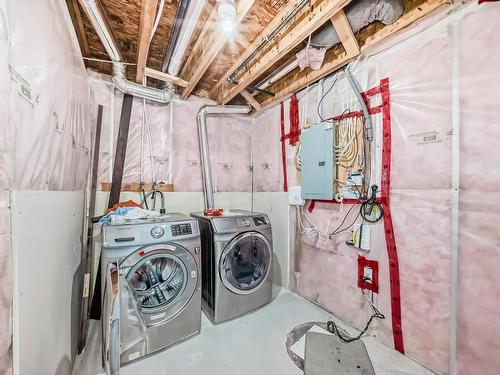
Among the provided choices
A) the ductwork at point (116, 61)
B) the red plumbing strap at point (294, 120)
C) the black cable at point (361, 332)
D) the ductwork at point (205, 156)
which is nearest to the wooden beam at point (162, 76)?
the ductwork at point (116, 61)

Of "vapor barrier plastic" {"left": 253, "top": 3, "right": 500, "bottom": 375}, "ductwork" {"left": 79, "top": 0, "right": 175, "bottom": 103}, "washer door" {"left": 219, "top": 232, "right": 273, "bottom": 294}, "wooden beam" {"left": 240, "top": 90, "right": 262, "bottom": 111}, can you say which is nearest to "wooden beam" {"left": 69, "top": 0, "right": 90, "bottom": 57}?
"ductwork" {"left": 79, "top": 0, "right": 175, "bottom": 103}

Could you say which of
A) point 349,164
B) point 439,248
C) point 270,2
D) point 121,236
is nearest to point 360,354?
point 439,248

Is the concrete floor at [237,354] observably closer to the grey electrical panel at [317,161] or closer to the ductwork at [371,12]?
the grey electrical panel at [317,161]

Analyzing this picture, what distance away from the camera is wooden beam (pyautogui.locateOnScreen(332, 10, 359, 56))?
1.64 meters

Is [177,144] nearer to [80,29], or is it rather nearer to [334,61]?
[80,29]

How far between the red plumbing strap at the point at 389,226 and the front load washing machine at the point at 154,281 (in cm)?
155

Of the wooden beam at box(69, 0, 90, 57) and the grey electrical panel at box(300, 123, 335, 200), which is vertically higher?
the wooden beam at box(69, 0, 90, 57)

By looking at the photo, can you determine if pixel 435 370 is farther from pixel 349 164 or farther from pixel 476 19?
pixel 476 19

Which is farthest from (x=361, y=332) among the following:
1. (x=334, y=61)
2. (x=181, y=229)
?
(x=334, y=61)

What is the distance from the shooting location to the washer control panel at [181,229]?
174 cm

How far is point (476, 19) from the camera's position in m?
1.28

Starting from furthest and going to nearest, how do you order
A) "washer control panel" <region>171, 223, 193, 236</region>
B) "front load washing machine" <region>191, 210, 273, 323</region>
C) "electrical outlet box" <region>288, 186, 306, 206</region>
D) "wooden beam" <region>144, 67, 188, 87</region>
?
"electrical outlet box" <region>288, 186, 306, 206</region>
"wooden beam" <region>144, 67, 188, 87</region>
"front load washing machine" <region>191, 210, 273, 323</region>
"washer control panel" <region>171, 223, 193, 236</region>

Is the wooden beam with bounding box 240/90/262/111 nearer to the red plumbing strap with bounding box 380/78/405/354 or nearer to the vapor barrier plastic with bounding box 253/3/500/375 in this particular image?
the vapor barrier plastic with bounding box 253/3/500/375

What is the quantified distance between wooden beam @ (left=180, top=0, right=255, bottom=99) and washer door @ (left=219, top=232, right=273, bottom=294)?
5.42 feet
